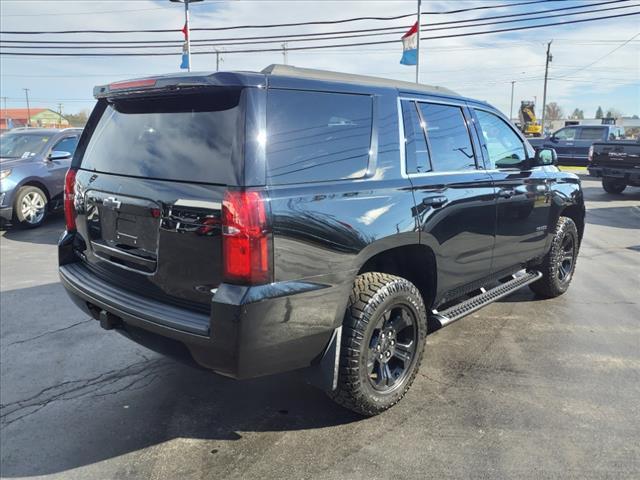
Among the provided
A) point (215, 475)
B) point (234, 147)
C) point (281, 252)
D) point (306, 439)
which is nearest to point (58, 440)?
point (215, 475)

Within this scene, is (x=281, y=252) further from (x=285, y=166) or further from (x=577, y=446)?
(x=577, y=446)

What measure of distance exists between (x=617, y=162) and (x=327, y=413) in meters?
12.5

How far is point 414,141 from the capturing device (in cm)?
343

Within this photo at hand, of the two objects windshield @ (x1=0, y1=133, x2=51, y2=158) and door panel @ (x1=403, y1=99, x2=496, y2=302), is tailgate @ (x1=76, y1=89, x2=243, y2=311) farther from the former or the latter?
windshield @ (x1=0, y1=133, x2=51, y2=158)

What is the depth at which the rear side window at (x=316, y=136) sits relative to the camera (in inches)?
102

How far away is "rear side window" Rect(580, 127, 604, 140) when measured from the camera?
20984 mm

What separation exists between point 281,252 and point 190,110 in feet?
2.93

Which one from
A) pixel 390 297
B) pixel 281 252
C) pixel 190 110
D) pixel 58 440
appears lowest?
pixel 58 440

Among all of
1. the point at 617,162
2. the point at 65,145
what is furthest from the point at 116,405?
the point at 617,162

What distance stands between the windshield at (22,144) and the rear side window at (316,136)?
8189 mm

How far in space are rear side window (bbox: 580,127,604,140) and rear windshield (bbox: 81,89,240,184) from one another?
852 inches

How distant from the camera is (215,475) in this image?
268 centimetres

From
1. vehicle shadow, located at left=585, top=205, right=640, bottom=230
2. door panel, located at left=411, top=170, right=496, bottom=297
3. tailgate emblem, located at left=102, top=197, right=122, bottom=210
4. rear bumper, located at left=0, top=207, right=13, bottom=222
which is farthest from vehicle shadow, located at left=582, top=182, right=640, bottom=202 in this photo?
tailgate emblem, located at left=102, top=197, right=122, bottom=210

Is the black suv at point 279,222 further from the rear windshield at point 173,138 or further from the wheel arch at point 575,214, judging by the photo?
the wheel arch at point 575,214
